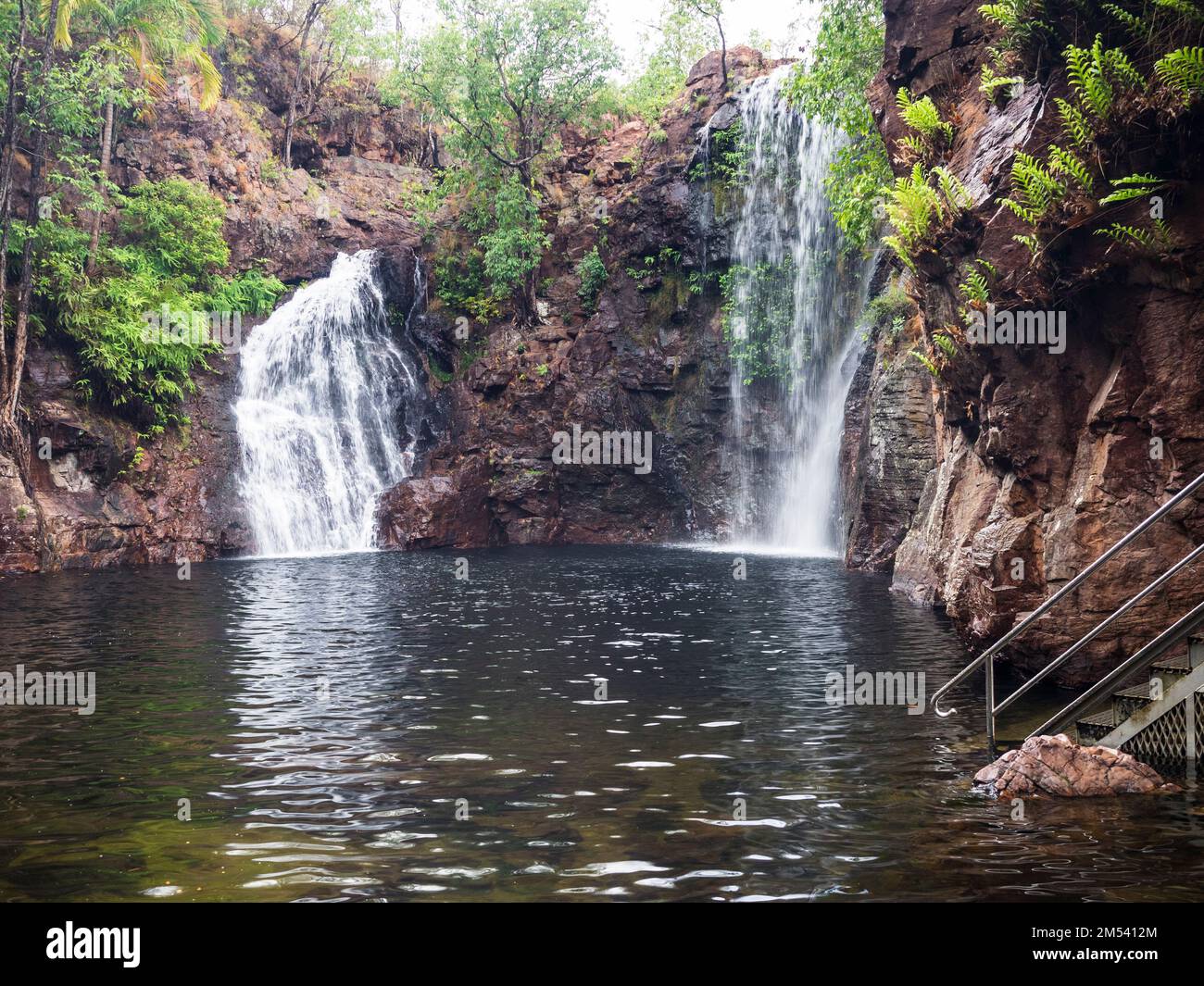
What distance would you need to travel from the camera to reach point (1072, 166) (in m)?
10.2

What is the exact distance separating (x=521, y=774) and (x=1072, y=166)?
8163mm

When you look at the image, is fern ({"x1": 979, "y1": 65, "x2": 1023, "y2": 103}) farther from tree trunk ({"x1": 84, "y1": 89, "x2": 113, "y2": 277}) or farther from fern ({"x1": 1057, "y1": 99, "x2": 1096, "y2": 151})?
tree trunk ({"x1": 84, "y1": 89, "x2": 113, "y2": 277})

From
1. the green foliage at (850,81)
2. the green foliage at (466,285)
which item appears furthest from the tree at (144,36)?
the green foliage at (850,81)

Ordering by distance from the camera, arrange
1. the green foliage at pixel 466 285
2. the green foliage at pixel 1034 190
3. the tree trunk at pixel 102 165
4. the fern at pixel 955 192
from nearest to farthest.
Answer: the green foliage at pixel 1034 190, the fern at pixel 955 192, the tree trunk at pixel 102 165, the green foliage at pixel 466 285

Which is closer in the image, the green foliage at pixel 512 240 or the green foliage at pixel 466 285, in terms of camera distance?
the green foliage at pixel 512 240

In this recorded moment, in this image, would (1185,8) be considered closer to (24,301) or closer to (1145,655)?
(1145,655)

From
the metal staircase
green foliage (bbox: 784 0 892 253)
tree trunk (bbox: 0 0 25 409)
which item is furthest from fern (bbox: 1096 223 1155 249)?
tree trunk (bbox: 0 0 25 409)

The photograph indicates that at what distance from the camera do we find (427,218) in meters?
39.1

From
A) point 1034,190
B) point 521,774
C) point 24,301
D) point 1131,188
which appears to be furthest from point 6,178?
point 1131,188

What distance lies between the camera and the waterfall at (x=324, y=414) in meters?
30.4

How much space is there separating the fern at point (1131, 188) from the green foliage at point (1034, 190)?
0.58m

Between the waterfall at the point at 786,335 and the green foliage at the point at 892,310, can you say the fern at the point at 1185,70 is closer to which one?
the green foliage at the point at 892,310

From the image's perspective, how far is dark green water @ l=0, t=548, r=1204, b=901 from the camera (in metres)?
5.82
